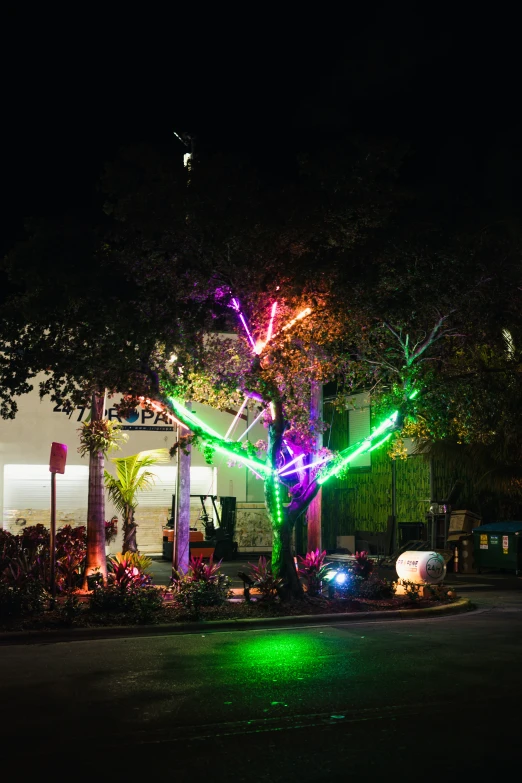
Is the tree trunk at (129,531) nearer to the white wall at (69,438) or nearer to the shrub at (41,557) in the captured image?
the shrub at (41,557)

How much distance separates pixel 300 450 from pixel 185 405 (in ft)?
8.85

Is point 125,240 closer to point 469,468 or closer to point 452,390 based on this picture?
point 452,390

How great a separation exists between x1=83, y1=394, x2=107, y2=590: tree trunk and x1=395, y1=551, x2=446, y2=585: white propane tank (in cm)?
639

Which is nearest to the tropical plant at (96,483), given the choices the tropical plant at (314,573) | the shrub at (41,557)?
the shrub at (41,557)

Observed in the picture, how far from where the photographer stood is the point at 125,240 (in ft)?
46.8

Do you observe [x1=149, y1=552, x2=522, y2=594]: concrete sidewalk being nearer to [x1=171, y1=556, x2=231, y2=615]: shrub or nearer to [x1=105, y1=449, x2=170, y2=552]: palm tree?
[x1=105, y1=449, x2=170, y2=552]: palm tree

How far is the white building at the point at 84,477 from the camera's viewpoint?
1145 inches

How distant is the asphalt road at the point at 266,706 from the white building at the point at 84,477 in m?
17.3

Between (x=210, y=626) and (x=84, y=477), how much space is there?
60.1 ft

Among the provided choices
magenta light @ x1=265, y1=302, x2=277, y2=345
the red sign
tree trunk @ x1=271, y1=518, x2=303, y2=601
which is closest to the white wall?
tree trunk @ x1=271, y1=518, x2=303, y2=601

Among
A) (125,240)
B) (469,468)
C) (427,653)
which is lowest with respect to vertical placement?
(427,653)

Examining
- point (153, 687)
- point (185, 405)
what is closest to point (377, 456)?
point (185, 405)

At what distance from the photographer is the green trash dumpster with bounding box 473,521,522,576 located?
23.3 metres

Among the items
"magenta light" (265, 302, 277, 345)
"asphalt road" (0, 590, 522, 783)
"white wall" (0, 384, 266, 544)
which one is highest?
"magenta light" (265, 302, 277, 345)
